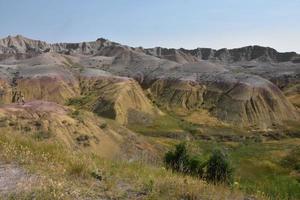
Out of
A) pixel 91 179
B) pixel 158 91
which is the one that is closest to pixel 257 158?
pixel 91 179

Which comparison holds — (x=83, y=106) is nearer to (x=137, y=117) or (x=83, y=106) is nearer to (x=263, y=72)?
(x=137, y=117)

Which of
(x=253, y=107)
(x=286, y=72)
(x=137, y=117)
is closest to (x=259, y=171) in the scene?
(x=137, y=117)

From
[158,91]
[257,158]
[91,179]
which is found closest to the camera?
[91,179]

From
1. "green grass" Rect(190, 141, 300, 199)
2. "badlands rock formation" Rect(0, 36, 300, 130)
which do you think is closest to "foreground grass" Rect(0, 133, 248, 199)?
"green grass" Rect(190, 141, 300, 199)

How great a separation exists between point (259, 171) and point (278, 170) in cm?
220

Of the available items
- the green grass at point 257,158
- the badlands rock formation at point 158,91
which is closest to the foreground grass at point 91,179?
the green grass at point 257,158

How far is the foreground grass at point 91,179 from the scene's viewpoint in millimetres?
6980

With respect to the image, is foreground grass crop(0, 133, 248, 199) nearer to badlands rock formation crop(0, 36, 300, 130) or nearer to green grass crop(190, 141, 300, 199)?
green grass crop(190, 141, 300, 199)

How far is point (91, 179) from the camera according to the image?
25.6 ft

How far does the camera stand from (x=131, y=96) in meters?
93.9

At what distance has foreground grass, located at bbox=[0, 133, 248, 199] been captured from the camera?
6.98 meters

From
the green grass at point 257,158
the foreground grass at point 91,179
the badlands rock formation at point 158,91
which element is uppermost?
the foreground grass at point 91,179

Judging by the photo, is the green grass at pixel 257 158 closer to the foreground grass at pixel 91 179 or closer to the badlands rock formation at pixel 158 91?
the badlands rock formation at pixel 158 91

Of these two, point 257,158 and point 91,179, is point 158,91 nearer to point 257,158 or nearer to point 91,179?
point 257,158
